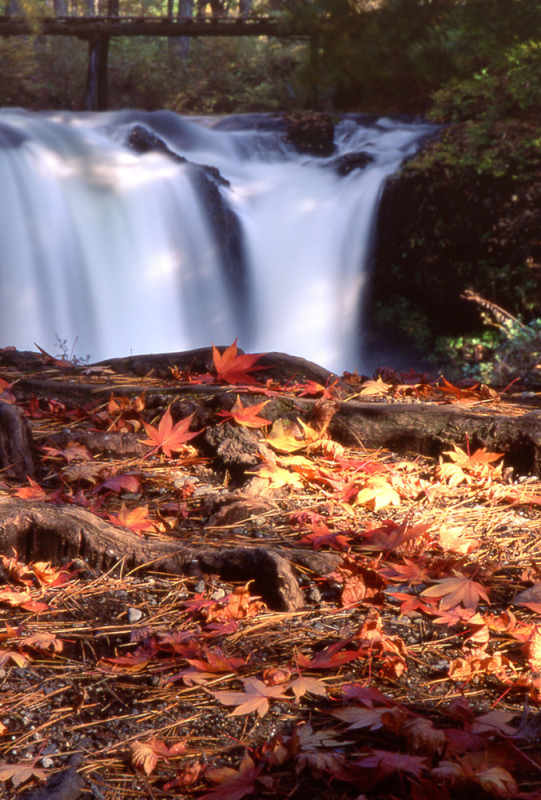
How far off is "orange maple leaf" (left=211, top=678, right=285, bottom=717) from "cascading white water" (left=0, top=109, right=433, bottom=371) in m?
7.32

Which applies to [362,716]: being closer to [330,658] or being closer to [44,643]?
[330,658]

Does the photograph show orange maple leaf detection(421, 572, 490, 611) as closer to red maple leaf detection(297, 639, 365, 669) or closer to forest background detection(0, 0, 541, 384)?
red maple leaf detection(297, 639, 365, 669)

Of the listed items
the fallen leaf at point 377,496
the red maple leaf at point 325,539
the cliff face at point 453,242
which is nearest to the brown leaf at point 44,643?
the red maple leaf at point 325,539

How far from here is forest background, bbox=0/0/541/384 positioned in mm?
2146

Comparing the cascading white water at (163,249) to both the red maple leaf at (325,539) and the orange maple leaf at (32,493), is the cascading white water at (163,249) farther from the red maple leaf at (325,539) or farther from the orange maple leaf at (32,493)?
the red maple leaf at (325,539)

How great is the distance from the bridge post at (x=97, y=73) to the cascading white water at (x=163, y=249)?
4783 millimetres

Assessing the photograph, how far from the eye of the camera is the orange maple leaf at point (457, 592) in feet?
4.26

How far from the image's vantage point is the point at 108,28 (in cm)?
1203

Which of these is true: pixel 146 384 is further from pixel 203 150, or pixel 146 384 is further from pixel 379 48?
pixel 203 150

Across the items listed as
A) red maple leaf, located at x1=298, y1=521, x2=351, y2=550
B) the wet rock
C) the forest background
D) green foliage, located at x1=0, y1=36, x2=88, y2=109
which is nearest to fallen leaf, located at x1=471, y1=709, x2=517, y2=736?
red maple leaf, located at x1=298, y1=521, x2=351, y2=550

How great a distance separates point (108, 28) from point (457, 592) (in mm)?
13904

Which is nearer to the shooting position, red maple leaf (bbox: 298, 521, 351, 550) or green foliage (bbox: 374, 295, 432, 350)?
red maple leaf (bbox: 298, 521, 351, 550)

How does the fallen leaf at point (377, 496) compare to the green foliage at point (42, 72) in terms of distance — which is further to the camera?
the green foliage at point (42, 72)

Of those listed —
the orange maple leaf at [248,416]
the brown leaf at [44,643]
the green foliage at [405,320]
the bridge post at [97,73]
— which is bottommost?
the green foliage at [405,320]
